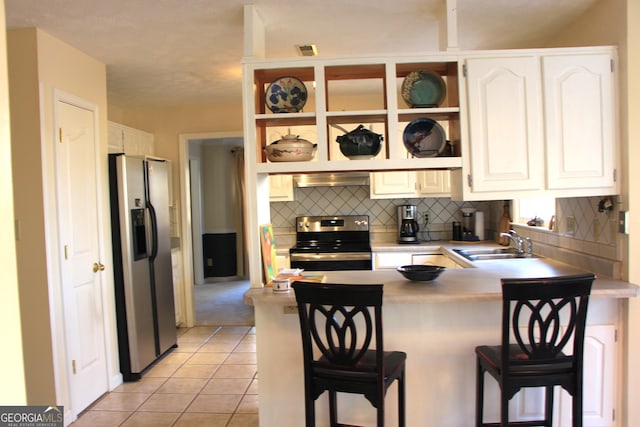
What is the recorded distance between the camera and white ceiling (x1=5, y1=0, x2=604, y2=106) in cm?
234

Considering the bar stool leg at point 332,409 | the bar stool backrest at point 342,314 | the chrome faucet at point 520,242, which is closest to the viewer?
the bar stool backrest at point 342,314

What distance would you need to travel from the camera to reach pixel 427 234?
4680mm

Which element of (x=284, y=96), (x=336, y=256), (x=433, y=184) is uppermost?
(x=284, y=96)

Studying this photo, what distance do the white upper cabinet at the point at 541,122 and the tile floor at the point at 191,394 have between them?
2130 mm

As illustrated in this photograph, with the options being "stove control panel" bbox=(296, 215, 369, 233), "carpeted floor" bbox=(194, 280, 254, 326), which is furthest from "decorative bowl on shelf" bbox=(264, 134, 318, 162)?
"carpeted floor" bbox=(194, 280, 254, 326)

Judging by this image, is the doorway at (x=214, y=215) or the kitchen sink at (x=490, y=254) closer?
the kitchen sink at (x=490, y=254)

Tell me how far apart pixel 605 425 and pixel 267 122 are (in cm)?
246

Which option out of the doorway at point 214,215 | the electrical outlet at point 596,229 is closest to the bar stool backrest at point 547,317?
the electrical outlet at point 596,229

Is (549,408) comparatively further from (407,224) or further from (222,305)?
(222,305)

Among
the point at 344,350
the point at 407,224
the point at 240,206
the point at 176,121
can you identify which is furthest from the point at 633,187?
the point at 240,206

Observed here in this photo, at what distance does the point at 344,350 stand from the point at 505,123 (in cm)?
148

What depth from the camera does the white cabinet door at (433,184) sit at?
4.23m

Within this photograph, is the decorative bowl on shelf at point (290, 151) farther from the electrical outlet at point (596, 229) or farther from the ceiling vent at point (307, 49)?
the electrical outlet at point (596, 229)

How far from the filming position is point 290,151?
2.31 m
